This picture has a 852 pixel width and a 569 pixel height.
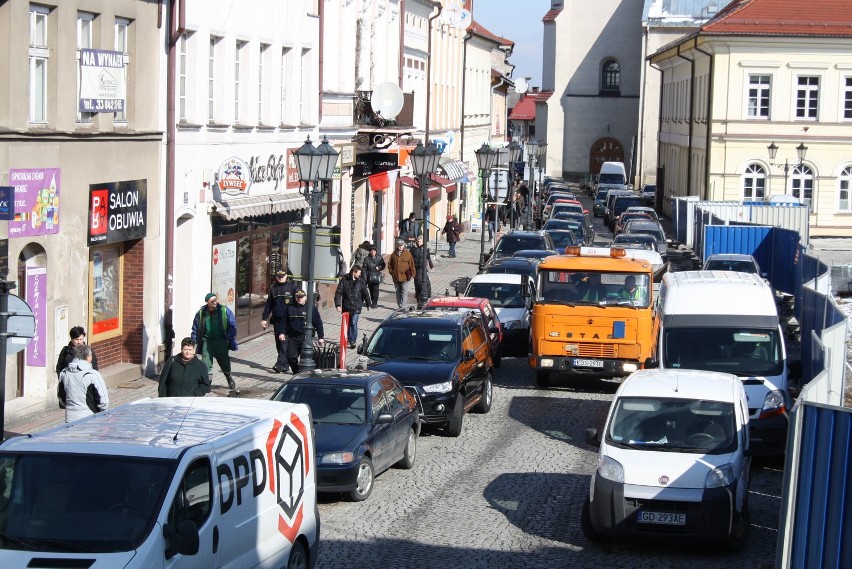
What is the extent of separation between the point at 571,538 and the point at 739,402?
2.40 m

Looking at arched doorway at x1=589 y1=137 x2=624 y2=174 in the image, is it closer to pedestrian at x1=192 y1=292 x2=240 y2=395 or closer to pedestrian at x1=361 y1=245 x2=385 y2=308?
pedestrian at x1=361 y1=245 x2=385 y2=308

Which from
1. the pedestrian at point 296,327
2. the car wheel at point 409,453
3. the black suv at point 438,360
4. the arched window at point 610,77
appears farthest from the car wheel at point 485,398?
the arched window at point 610,77

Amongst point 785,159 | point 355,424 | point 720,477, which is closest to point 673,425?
point 720,477

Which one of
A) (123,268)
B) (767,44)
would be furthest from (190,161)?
(767,44)

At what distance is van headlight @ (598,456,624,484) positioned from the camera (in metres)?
13.3

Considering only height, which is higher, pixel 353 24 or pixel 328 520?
pixel 353 24

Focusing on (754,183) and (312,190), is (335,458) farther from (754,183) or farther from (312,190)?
(754,183)

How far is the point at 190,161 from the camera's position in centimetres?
2434

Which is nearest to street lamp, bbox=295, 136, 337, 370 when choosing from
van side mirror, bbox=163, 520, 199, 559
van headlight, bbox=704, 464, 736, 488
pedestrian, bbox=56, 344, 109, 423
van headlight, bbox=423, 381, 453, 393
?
van headlight, bbox=423, 381, 453, 393

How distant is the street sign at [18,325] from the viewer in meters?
13.0

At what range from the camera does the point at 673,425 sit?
46.6 ft

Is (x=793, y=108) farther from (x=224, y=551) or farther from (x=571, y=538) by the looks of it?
(x=224, y=551)

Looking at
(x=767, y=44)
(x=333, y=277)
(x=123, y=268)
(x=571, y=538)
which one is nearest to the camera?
(x=571, y=538)

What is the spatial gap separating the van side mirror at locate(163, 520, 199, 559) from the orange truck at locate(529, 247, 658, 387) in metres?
14.4
